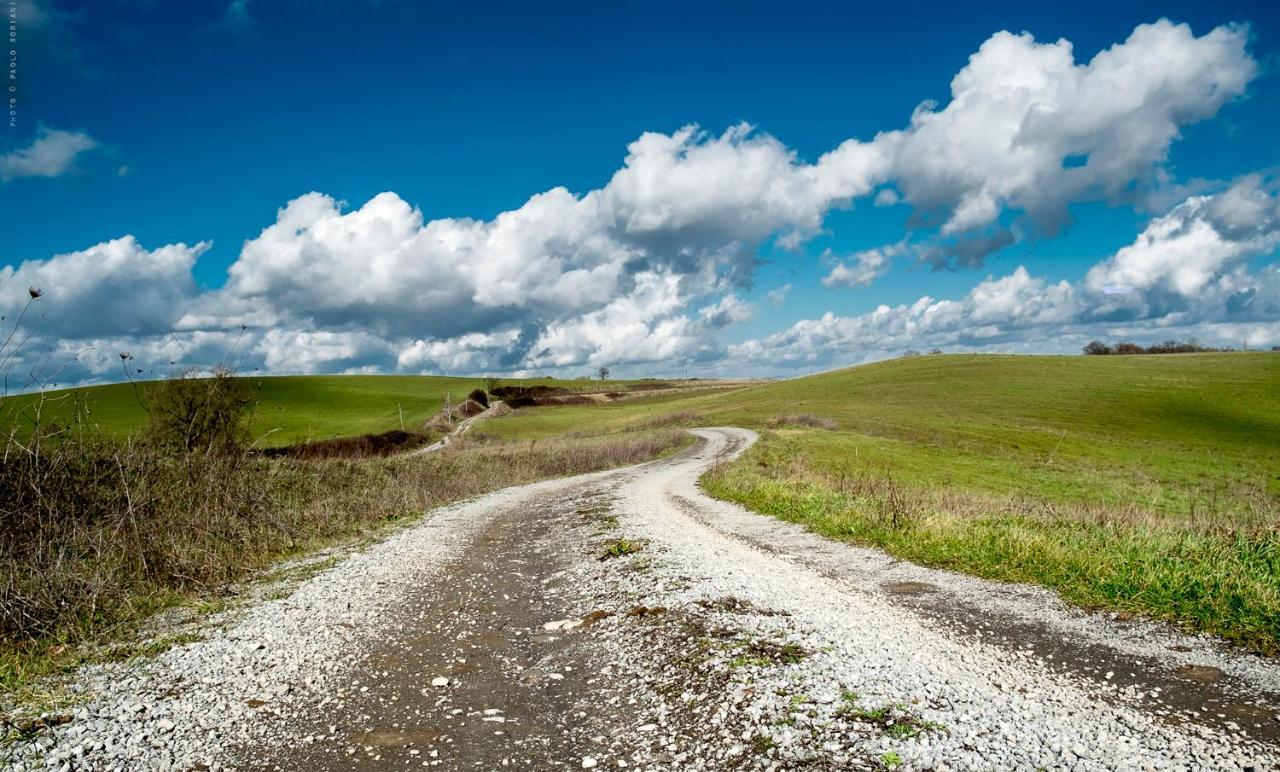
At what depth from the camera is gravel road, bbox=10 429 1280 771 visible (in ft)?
18.8

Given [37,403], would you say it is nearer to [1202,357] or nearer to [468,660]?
[468,660]

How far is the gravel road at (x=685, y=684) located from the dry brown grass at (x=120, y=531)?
189cm

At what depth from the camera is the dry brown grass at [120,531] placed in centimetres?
954

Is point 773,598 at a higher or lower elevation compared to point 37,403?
lower

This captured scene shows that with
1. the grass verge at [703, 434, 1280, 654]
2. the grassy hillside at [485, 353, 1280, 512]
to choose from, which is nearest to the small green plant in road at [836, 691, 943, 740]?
the grass verge at [703, 434, 1280, 654]

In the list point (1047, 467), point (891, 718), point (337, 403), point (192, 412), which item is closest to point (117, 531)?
point (891, 718)

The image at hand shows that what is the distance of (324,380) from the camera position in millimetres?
135500

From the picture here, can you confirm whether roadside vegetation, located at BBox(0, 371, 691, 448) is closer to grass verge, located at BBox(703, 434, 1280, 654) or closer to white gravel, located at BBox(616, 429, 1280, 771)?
grass verge, located at BBox(703, 434, 1280, 654)

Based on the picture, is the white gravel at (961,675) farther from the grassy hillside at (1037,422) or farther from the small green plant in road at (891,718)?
the grassy hillside at (1037,422)

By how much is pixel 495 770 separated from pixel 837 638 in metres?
4.34

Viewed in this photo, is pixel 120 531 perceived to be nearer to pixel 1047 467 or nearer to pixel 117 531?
pixel 117 531

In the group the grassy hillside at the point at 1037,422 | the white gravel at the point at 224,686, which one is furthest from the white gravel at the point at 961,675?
the grassy hillside at the point at 1037,422

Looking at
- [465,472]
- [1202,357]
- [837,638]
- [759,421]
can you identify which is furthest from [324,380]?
[1202,357]

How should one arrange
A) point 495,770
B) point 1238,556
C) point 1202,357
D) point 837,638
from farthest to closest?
1. point 1202,357
2. point 1238,556
3. point 837,638
4. point 495,770
